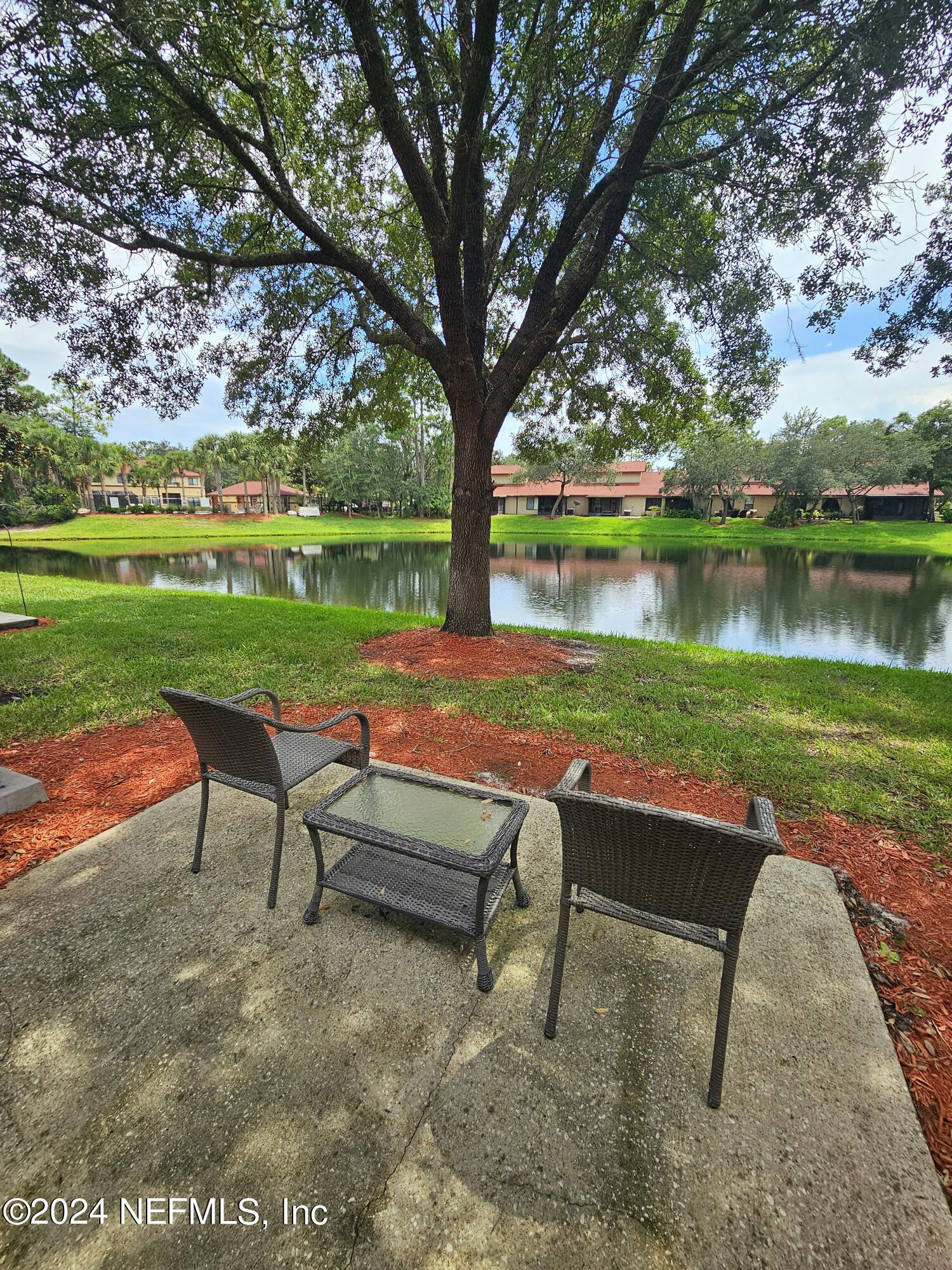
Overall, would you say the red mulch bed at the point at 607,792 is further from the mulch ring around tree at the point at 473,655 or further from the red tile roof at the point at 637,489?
the red tile roof at the point at 637,489

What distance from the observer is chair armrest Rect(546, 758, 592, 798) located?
1.67 m

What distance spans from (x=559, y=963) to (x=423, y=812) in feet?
2.90

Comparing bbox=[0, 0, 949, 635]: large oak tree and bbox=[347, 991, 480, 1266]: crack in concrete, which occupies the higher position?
bbox=[0, 0, 949, 635]: large oak tree

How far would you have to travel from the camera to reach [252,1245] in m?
1.21

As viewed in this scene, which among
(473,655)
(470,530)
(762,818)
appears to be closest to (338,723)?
(762,818)

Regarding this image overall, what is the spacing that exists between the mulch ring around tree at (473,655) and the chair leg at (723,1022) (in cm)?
436

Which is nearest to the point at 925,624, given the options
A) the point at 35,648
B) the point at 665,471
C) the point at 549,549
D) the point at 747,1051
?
the point at 747,1051

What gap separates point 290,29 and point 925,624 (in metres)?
15.2

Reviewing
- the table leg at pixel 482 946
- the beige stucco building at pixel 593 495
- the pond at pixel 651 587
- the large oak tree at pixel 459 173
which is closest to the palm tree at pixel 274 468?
the pond at pixel 651 587

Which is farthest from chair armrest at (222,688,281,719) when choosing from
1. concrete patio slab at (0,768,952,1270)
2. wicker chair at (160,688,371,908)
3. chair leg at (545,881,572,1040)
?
chair leg at (545,881,572,1040)

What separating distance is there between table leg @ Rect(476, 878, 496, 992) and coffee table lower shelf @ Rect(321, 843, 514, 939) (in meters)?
0.01

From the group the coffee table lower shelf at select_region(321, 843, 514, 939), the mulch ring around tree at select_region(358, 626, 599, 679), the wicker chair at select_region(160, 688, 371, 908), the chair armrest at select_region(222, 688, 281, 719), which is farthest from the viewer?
the mulch ring around tree at select_region(358, 626, 599, 679)

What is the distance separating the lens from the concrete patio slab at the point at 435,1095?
1.24 m

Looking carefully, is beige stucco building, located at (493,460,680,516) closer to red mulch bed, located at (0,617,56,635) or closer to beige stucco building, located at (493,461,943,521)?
beige stucco building, located at (493,461,943,521)
